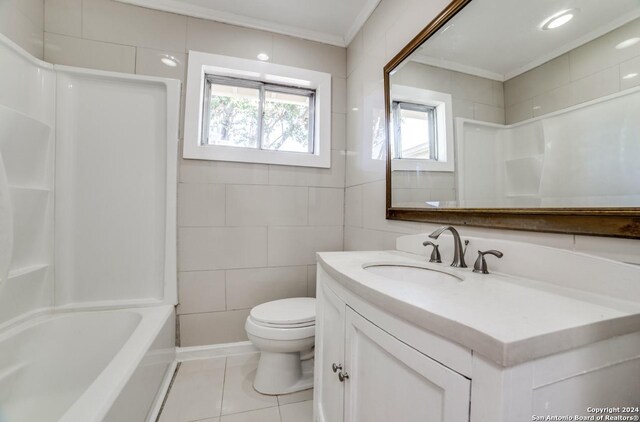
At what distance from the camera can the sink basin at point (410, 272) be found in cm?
95

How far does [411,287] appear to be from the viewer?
0.67 m

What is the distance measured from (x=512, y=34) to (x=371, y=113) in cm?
87

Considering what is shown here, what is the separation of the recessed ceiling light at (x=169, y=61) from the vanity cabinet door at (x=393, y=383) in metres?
1.88

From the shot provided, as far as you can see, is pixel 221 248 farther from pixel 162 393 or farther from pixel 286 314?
pixel 162 393

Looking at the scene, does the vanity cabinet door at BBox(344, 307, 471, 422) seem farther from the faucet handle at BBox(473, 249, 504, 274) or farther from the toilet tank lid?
the toilet tank lid

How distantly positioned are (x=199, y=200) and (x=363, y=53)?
1510mm

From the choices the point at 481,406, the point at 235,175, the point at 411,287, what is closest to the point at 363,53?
the point at 235,175

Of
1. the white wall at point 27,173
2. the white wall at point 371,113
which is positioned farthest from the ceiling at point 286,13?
the white wall at point 27,173

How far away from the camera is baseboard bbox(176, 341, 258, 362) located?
1.71 meters

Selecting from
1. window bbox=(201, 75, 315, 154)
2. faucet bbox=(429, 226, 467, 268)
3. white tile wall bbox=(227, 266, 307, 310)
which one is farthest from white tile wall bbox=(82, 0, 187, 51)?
faucet bbox=(429, 226, 467, 268)

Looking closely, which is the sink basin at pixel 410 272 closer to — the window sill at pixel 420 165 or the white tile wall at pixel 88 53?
the window sill at pixel 420 165

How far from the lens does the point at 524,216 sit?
82 centimetres

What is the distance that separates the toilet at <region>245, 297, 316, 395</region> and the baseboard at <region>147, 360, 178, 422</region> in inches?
18.6

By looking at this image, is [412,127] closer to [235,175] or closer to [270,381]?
[235,175]
